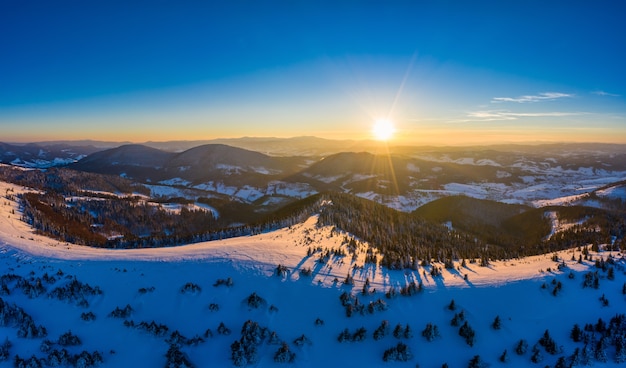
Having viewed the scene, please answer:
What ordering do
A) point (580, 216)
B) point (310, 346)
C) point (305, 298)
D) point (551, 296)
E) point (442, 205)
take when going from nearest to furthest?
point (310, 346) < point (551, 296) < point (305, 298) < point (580, 216) < point (442, 205)

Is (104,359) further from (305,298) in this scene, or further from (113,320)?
(305,298)

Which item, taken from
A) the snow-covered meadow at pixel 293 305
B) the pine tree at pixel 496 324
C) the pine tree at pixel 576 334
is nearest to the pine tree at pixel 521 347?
the snow-covered meadow at pixel 293 305

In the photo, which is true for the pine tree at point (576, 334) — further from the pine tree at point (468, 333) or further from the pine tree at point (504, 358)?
the pine tree at point (468, 333)

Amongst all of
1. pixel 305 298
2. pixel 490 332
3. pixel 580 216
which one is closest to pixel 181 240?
pixel 305 298

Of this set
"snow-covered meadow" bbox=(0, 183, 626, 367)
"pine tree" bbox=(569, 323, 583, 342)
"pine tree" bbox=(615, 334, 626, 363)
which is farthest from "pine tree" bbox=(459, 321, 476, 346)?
"pine tree" bbox=(615, 334, 626, 363)

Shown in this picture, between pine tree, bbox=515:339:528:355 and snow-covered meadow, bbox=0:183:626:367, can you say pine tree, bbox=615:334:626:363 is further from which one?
pine tree, bbox=515:339:528:355

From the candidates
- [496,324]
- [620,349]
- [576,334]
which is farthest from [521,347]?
[620,349]

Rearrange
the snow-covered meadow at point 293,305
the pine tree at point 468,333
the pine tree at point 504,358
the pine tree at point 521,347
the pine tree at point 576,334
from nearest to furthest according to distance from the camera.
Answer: the pine tree at point 504,358, the pine tree at point 521,347, the pine tree at point 576,334, the snow-covered meadow at point 293,305, the pine tree at point 468,333

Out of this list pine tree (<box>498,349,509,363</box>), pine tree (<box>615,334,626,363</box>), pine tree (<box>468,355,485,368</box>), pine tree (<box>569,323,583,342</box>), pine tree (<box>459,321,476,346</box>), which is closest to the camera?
pine tree (<box>615,334,626,363</box>)

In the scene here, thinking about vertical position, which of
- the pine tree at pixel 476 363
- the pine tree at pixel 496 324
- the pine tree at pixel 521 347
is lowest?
the pine tree at pixel 476 363
